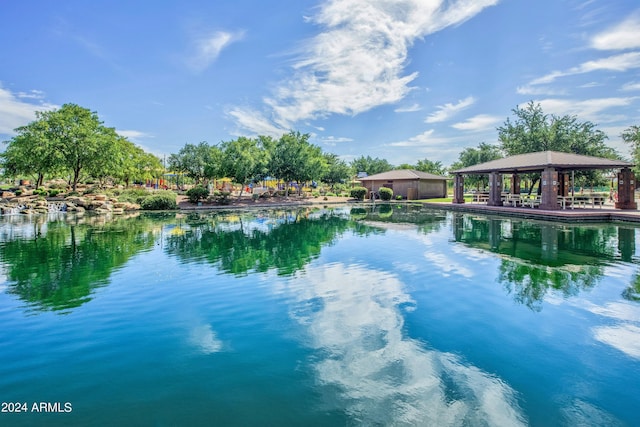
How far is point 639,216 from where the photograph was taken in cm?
1719

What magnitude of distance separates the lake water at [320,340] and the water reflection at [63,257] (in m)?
0.08

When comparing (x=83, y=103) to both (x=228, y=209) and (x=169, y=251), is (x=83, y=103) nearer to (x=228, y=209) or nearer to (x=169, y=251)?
(x=228, y=209)

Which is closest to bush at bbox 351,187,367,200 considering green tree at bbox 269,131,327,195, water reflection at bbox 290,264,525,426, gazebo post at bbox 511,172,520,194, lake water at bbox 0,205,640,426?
green tree at bbox 269,131,327,195

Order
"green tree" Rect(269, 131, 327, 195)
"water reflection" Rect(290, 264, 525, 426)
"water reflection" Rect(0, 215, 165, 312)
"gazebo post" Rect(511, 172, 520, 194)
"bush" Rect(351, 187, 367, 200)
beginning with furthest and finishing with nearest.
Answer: "bush" Rect(351, 187, 367, 200) < "green tree" Rect(269, 131, 327, 195) < "gazebo post" Rect(511, 172, 520, 194) < "water reflection" Rect(0, 215, 165, 312) < "water reflection" Rect(290, 264, 525, 426)

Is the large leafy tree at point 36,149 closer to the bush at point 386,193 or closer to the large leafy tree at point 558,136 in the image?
the bush at point 386,193

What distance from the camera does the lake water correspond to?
10.8ft

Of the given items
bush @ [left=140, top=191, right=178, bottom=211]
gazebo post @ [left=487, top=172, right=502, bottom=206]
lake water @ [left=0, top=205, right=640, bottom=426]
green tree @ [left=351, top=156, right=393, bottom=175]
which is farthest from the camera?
green tree @ [left=351, top=156, right=393, bottom=175]

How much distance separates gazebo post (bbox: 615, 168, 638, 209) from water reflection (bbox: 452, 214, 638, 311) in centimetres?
680

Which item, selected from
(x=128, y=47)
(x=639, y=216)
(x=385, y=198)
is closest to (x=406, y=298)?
(x=639, y=216)

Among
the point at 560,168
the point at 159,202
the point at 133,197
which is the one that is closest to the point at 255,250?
the point at 159,202

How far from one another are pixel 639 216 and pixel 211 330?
2186 cm

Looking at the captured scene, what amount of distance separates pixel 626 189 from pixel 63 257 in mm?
29489

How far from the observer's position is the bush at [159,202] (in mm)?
26891

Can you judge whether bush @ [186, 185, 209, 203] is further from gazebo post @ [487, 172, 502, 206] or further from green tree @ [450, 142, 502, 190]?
green tree @ [450, 142, 502, 190]
